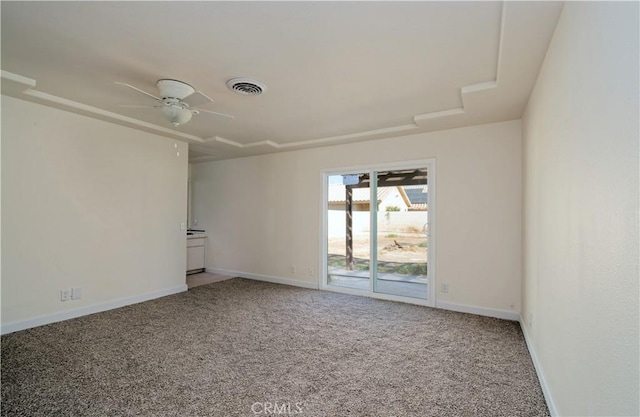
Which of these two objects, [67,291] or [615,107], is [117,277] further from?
[615,107]

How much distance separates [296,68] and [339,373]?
244 centimetres

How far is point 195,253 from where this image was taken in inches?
246

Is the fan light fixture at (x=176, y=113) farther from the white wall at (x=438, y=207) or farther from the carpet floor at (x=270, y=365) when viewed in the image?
the white wall at (x=438, y=207)

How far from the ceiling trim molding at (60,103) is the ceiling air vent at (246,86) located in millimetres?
1790

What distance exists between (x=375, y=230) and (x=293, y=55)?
2.97 metres

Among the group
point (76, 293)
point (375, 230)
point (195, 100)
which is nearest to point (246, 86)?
point (195, 100)

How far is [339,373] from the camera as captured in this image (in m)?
2.41

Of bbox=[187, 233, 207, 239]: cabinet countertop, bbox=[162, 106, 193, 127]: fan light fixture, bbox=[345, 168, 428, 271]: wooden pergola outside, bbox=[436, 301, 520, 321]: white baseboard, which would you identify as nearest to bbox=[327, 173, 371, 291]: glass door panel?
bbox=[345, 168, 428, 271]: wooden pergola outside

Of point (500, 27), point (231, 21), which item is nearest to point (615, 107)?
point (500, 27)

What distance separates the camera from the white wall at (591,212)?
0.98m

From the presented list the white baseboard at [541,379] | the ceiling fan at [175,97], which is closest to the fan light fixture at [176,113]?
the ceiling fan at [175,97]

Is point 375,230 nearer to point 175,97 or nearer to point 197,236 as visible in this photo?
point 175,97

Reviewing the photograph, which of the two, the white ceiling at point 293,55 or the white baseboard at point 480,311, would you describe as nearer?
the white ceiling at point 293,55

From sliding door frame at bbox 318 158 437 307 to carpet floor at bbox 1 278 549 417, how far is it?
43cm
